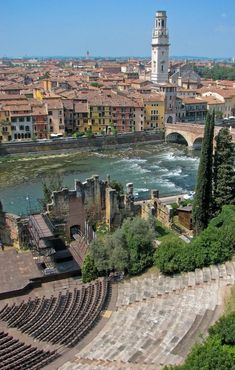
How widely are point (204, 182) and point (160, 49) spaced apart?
4251 inches

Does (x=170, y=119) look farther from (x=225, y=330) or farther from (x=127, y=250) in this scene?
(x=225, y=330)

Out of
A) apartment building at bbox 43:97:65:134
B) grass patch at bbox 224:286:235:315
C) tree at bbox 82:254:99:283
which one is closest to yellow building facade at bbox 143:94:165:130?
apartment building at bbox 43:97:65:134

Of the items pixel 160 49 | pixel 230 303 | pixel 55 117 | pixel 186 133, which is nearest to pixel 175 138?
pixel 186 133

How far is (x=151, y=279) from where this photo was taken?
1198 inches

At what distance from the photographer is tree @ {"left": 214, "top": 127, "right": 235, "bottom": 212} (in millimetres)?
40344

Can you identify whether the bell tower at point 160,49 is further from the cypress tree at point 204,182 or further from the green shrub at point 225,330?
the green shrub at point 225,330

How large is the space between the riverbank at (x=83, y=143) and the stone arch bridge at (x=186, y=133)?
2.38m

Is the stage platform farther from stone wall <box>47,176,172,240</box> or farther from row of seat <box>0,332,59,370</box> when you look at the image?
row of seat <box>0,332,59,370</box>

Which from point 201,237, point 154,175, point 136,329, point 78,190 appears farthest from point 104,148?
point 136,329

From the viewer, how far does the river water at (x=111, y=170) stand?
6819 centimetres

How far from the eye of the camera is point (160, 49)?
138m

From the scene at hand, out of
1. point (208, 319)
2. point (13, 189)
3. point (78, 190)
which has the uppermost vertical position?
point (78, 190)

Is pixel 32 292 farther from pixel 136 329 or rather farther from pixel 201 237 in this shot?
pixel 201 237

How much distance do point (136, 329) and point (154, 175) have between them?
181 ft
